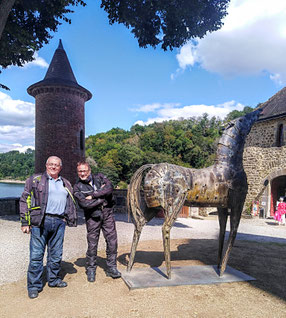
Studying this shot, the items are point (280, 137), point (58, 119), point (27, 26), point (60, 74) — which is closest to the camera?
point (27, 26)

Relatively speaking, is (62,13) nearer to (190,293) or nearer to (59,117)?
(59,117)

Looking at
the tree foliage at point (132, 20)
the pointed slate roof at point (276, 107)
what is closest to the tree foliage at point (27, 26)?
the tree foliage at point (132, 20)

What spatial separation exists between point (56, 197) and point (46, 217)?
1.06ft

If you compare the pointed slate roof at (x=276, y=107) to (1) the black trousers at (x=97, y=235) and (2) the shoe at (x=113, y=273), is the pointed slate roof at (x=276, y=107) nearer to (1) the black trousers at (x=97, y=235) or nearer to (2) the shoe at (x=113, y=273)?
(1) the black trousers at (x=97, y=235)

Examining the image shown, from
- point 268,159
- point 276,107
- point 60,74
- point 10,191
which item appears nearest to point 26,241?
point 60,74

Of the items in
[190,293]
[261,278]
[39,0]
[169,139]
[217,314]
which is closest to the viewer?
[217,314]

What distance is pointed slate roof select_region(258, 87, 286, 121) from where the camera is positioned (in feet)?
54.5

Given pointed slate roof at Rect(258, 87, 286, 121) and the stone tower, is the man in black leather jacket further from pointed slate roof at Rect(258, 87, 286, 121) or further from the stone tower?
pointed slate roof at Rect(258, 87, 286, 121)

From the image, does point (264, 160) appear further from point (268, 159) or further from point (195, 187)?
point (195, 187)

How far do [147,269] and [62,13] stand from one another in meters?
9.45

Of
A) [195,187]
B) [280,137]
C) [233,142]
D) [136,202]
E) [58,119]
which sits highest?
[58,119]

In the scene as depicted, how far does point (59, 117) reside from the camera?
53.8 ft

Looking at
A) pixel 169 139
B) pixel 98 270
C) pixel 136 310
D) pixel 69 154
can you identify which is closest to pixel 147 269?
pixel 98 270

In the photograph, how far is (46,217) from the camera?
4.13 metres
